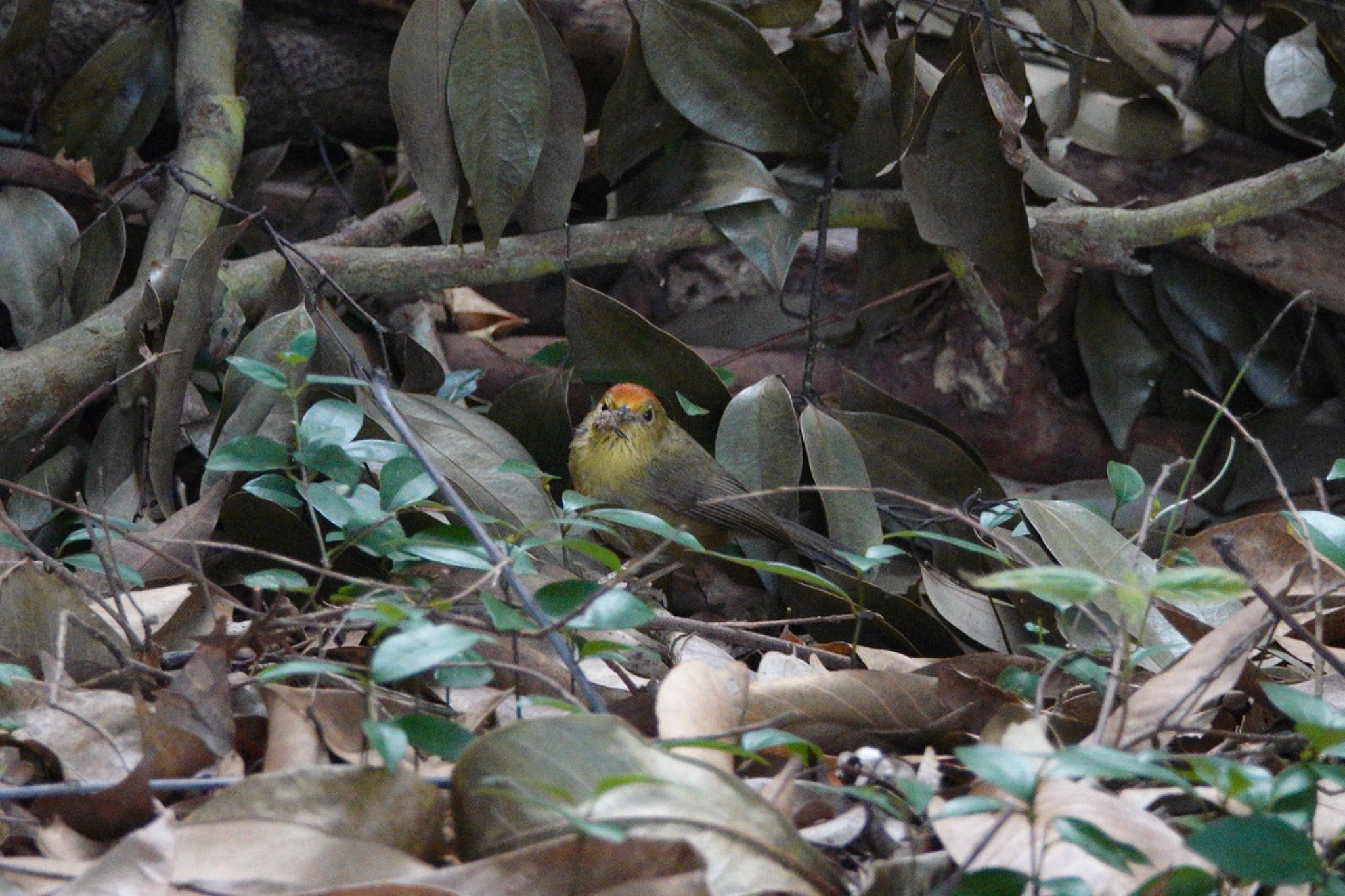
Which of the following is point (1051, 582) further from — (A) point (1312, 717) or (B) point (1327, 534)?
(B) point (1327, 534)

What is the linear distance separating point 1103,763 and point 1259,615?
2.12 ft

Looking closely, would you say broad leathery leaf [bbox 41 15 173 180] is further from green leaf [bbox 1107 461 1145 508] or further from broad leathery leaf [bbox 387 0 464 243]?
green leaf [bbox 1107 461 1145 508]

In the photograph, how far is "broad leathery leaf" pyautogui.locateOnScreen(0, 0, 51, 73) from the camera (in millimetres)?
3109

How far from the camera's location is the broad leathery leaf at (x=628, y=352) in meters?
3.00

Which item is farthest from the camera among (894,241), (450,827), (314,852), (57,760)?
(894,241)

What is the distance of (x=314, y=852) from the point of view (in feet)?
4.46

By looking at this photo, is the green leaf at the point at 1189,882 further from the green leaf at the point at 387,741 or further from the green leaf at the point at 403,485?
the green leaf at the point at 403,485

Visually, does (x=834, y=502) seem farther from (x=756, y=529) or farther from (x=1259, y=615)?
(x=1259, y=615)

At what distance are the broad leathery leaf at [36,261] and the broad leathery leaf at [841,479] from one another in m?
1.81

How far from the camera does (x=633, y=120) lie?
10.0 feet

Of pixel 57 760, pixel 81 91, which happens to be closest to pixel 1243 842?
pixel 57 760

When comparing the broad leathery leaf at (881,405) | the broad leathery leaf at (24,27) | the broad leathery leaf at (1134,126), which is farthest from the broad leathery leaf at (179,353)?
the broad leathery leaf at (1134,126)

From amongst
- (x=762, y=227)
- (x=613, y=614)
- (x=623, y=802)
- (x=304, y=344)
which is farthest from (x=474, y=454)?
(x=623, y=802)

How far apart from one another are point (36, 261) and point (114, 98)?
0.70 m
